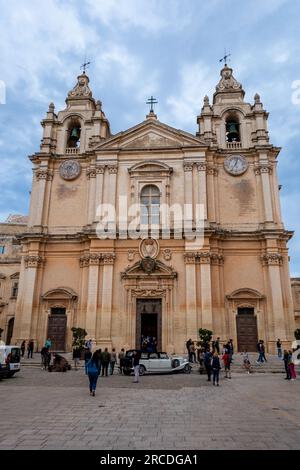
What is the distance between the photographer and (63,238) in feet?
93.3

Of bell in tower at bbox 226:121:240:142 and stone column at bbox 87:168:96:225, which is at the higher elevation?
bell in tower at bbox 226:121:240:142

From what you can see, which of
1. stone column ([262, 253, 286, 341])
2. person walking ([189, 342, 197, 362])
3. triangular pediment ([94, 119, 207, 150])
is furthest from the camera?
triangular pediment ([94, 119, 207, 150])

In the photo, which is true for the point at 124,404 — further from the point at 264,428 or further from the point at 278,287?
the point at 278,287

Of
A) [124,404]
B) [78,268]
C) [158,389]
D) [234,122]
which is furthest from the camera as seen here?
[234,122]

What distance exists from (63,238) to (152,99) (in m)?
14.9

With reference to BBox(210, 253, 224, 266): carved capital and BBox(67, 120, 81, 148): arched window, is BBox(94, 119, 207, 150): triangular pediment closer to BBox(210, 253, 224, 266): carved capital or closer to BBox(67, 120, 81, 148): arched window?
BBox(67, 120, 81, 148): arched window

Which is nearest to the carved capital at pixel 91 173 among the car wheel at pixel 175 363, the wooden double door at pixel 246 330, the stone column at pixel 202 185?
the stone column at pixel 202 185

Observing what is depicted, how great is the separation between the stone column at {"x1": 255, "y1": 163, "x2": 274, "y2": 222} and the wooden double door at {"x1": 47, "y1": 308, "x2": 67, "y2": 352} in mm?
16889

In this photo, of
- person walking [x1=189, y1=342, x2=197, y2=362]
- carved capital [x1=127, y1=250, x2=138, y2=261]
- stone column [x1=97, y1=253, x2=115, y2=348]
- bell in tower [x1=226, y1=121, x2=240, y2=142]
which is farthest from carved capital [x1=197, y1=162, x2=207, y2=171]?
person walking [x1=189, y1=342, x2=197, y2=362]

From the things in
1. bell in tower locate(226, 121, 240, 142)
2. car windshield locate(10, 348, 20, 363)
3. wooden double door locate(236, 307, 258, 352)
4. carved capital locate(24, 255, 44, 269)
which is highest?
bell in tower locate(226, 121, 240, 142)

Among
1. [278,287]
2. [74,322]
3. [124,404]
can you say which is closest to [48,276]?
[74,322]

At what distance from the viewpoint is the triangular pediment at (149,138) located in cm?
2969

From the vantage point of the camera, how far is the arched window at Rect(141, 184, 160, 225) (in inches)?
1099

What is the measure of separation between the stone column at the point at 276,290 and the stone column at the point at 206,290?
442 centimetres
